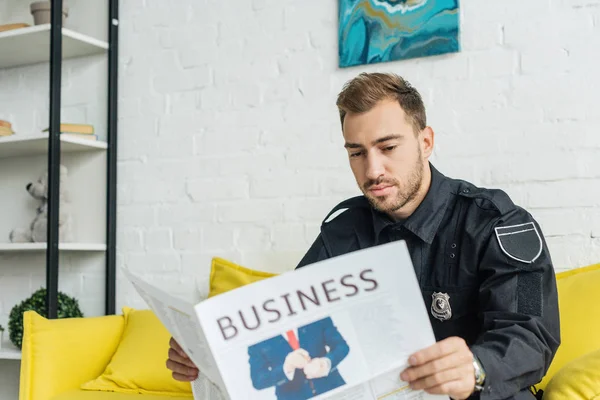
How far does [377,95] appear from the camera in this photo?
1.44 m

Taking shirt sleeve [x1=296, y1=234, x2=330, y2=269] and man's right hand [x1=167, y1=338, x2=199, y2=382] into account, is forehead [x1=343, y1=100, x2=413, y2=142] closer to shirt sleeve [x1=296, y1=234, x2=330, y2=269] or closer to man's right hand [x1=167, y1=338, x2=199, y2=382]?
shirt sleeve [x1=296, y1=234, x2=330, y2=269]

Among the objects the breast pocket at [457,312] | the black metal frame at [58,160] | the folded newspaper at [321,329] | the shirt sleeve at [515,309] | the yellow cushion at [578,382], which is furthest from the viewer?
the black metal frame at [58,160]

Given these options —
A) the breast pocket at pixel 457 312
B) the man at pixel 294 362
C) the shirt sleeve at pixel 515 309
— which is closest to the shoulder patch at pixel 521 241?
the shirt sleeve at pixel 515 309

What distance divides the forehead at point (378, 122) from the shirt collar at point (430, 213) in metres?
0.14

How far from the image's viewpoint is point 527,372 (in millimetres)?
1129

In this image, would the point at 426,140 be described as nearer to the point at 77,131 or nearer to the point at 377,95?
the point at 377,95

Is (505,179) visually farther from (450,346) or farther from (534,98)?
(450,346)

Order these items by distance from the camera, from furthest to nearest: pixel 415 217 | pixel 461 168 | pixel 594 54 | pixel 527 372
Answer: pixel 461 168, pixel 594 54, pixel 415 217, pixel 527 372

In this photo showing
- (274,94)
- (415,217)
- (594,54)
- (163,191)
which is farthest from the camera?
(163,191)

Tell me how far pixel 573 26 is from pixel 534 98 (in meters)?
0.23

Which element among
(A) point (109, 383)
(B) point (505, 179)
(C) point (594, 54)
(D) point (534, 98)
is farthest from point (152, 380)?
(C) point (594, 54)

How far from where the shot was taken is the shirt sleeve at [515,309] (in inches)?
43.2

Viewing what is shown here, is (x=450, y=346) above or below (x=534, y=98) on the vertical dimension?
below

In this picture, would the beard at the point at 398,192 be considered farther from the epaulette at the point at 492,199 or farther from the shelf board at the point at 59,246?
the shelf board at the point at 59,246
